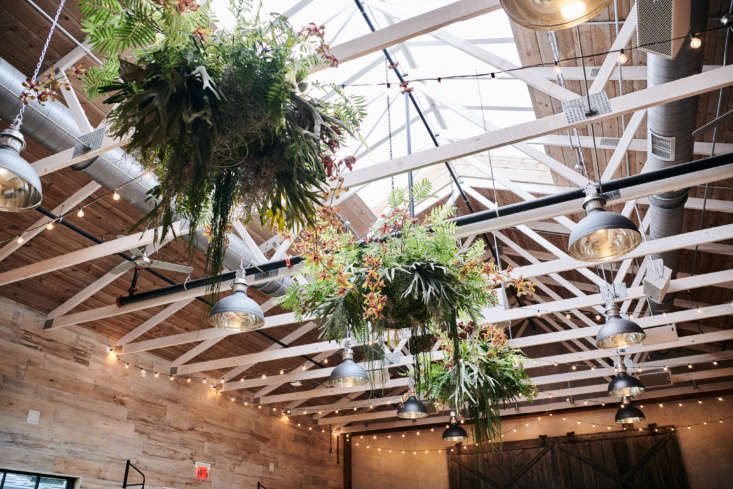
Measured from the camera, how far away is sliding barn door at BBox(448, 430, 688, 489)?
11.5 metres

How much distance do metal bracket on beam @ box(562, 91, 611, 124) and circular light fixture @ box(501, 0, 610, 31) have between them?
5.36 feet

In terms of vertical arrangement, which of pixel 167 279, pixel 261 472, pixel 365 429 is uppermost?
pixel 167 279

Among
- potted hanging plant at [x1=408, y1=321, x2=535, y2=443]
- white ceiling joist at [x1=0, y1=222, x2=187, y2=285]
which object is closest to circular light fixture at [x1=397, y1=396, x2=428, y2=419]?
potted hanging plant at [x1=408, y1=321, x2=535, y2=443]

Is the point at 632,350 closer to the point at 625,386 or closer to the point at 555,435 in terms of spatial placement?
the point at 625,386

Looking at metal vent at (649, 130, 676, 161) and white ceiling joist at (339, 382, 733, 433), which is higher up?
metal vent at (649, 130, 676, 161)

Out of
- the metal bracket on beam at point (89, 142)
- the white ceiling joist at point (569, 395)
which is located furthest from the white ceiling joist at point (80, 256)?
the white ceiling joist at point (569, 395)

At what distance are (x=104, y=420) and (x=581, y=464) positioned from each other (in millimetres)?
10386

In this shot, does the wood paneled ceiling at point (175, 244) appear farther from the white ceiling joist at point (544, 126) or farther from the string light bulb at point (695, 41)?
the white ceiling joist at point (544, 126)

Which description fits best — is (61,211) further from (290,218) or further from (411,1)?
(290,218)

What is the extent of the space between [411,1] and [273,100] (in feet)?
14.8

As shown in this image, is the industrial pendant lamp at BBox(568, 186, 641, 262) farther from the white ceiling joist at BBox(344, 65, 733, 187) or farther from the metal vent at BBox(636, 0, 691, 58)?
the metal vent at BBox(636, 0, 691, 58)

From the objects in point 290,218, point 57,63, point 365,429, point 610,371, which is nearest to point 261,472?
point 365,429

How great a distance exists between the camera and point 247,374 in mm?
10898

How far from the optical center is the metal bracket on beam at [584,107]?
3324 mm
